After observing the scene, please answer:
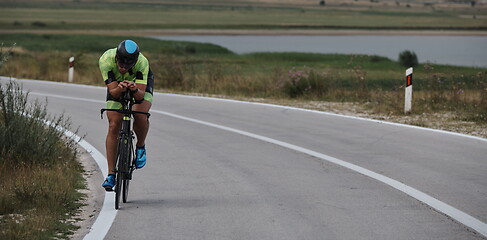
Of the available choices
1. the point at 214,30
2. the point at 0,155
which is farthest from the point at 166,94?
the point at 214,30

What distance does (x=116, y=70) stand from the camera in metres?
9.64

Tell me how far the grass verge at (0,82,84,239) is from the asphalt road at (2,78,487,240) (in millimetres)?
649

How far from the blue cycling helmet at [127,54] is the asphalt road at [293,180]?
152 cm

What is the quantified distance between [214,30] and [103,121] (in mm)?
104620

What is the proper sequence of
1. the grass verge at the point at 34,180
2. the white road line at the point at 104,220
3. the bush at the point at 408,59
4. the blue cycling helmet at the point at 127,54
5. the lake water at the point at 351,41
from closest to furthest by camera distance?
the white road line at the point at 104,220 < the grass verge at the point at 34,180 < the blue cycling helmet at the point at 127,54 < the bush at the point at 408,59 < the lake water at the point at 351,41

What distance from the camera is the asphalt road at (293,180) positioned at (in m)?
8.82

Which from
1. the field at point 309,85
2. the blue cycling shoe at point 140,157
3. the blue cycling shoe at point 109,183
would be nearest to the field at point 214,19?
the field at point 309,85

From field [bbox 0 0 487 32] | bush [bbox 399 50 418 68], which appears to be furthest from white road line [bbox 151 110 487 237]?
field [bbox 0 0 487 32]

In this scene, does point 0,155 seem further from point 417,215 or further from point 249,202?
point 417,215

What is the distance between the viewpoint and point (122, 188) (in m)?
10.2

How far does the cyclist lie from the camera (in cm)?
932

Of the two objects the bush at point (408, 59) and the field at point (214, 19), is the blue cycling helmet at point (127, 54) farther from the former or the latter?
the field at point (214, 19)

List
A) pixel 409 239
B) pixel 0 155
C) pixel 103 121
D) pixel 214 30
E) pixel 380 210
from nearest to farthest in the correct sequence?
pixel 409 239 → pixel 380 210 → pixel 0 155 → pixel 103 121 → pixel 214 30


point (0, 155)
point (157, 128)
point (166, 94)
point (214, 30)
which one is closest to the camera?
point (0, 155)
